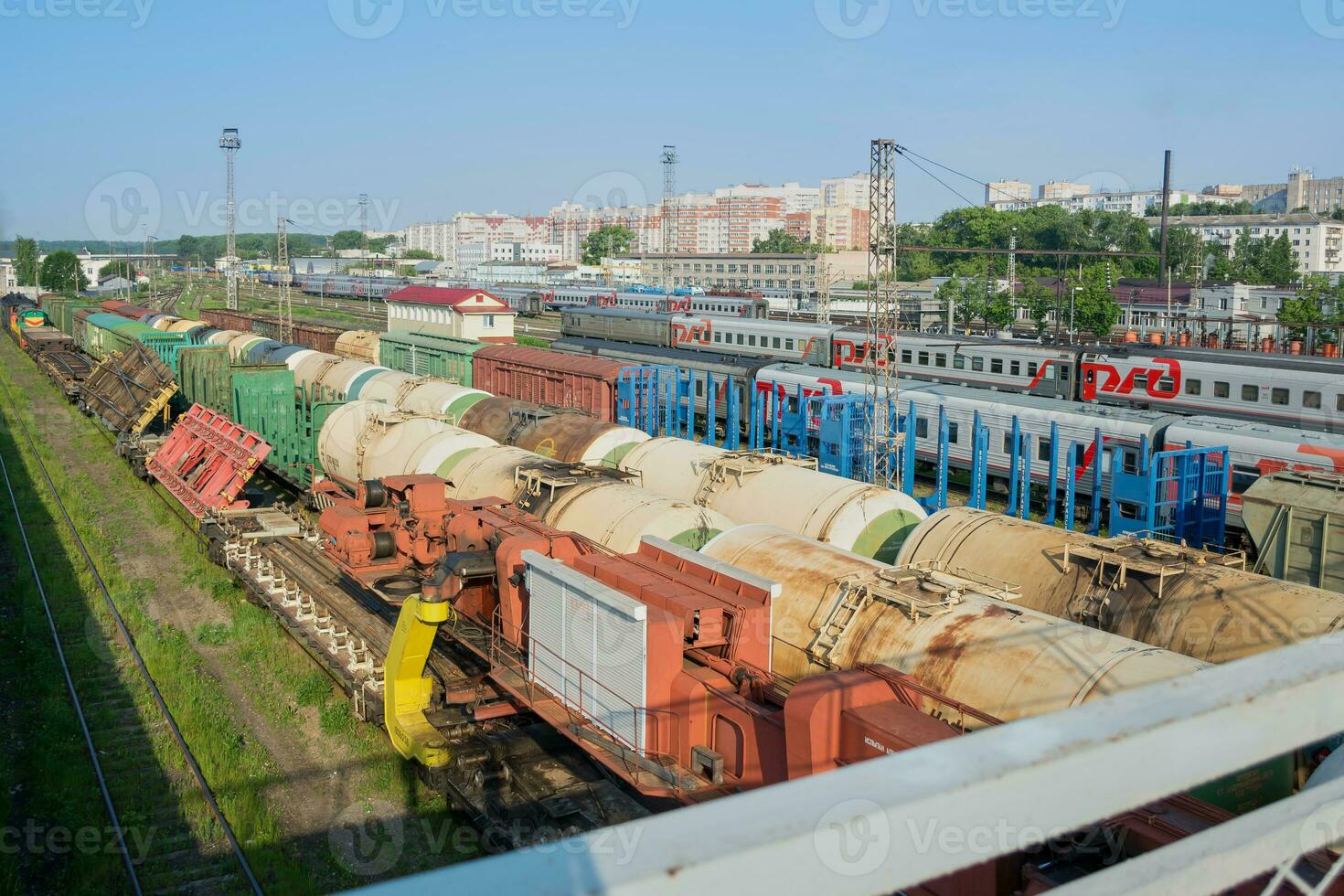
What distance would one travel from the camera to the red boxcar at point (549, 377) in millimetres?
32438

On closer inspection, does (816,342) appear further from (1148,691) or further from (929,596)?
(1148,691)

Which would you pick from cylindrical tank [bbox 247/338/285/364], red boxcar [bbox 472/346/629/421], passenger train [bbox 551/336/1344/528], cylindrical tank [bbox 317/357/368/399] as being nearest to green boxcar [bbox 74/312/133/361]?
cylindrical tank [bbox 247/338/285/364]

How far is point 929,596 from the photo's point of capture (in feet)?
34.9

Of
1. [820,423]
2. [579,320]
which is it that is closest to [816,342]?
[820,423]

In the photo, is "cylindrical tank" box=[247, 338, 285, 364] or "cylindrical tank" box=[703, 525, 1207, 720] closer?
"cylindrical tank" box=[703, 525, 1207, 720]

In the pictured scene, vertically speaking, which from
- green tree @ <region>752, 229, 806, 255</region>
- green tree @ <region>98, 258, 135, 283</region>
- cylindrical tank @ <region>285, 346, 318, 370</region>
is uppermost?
green tree @ <region>752, 229, 806, 255</region>

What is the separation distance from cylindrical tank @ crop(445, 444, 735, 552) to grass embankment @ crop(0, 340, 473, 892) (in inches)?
151

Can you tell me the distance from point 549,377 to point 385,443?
41.7ft

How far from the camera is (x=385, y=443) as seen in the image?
21.5m

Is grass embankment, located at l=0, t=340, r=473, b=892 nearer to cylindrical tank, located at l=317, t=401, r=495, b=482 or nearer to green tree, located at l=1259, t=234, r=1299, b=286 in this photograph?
cylindrical tank, located at l=317, t=401, r=495, b=482

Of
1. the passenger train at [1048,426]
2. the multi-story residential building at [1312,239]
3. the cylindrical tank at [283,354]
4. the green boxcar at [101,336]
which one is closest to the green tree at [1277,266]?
the multi-story residential building at [1312,239]

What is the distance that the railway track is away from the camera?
1127 centimetres

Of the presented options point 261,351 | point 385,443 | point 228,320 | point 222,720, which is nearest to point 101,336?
point 228,320

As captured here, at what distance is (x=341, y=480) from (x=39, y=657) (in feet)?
23.9
